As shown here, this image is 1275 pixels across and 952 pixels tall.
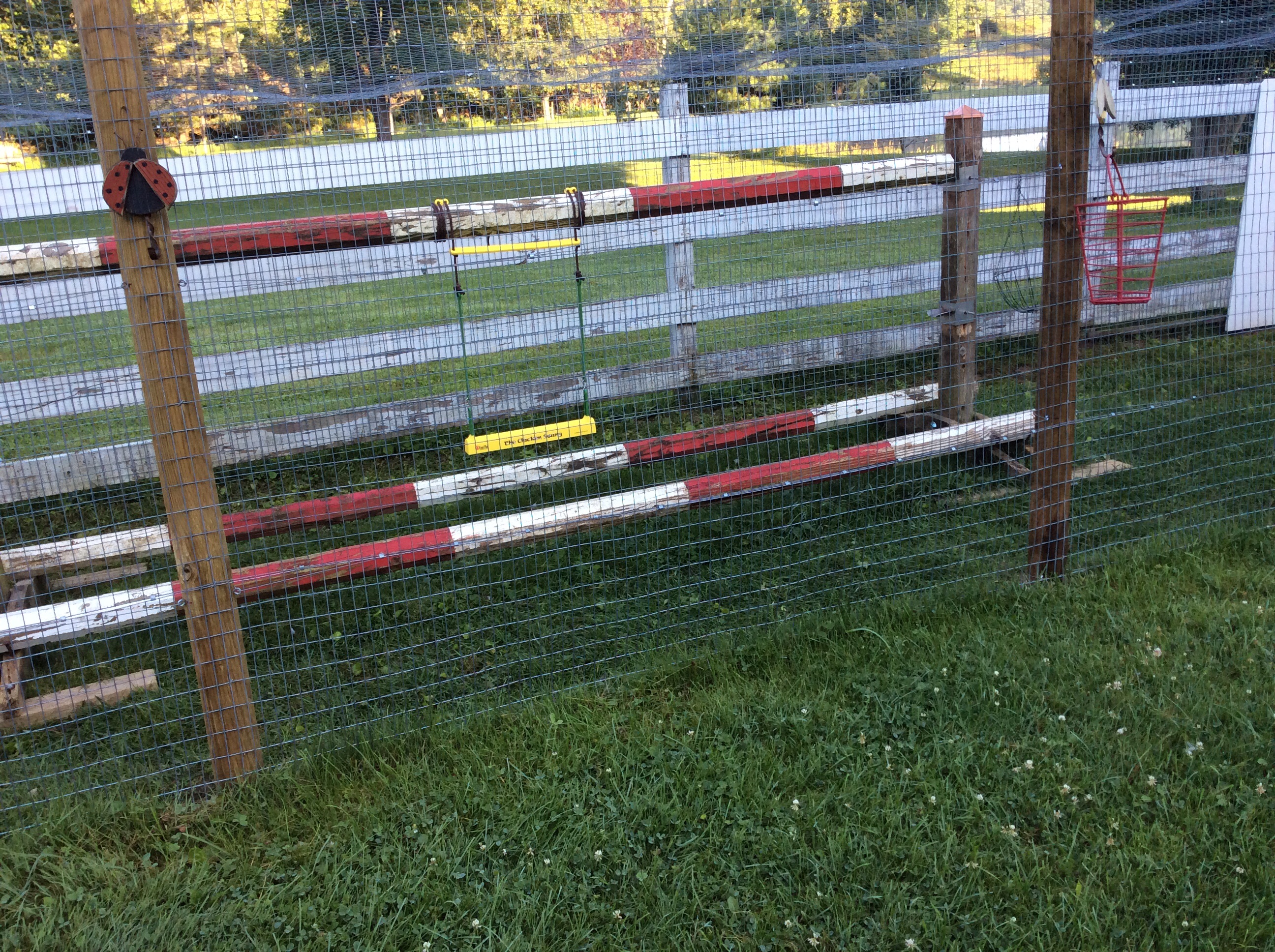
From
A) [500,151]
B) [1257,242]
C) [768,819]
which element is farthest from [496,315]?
[1257,242]

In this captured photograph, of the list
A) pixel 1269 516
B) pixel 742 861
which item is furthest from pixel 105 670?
pixel 1269 516

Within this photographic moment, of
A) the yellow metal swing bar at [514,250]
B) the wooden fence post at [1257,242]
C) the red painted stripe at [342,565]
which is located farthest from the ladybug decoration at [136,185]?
the wooden fence post at [1257,242]

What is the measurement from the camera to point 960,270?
542 cm

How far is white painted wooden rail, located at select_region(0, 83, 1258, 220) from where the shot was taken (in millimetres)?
3520

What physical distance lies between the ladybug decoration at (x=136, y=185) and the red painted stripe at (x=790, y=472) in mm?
2212

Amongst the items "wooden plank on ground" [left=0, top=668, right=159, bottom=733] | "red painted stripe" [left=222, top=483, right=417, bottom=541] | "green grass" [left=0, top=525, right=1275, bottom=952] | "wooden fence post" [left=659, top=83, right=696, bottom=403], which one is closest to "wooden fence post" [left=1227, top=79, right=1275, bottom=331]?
"wooden fence post" [left=659, top=83, right=696, bottom=403]

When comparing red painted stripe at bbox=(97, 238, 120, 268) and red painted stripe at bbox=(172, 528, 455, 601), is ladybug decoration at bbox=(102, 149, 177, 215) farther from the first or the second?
red painted stripe at bbox=(172, 528, 455, 601)

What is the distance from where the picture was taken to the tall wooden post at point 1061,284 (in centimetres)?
395

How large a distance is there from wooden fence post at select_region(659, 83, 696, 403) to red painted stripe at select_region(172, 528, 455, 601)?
251cm

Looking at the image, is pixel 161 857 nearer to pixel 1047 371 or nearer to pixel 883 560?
pixel 883 560

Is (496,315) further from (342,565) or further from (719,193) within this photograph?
(342,565)

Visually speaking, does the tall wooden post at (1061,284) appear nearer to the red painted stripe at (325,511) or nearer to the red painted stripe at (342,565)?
the red painted stripe at (342,565)

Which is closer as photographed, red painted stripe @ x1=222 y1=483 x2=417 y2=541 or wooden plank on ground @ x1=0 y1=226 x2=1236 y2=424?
red painted stripe @ x1=222 y1=483 x2=417 y2=541

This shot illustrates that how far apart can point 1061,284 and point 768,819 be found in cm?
256
